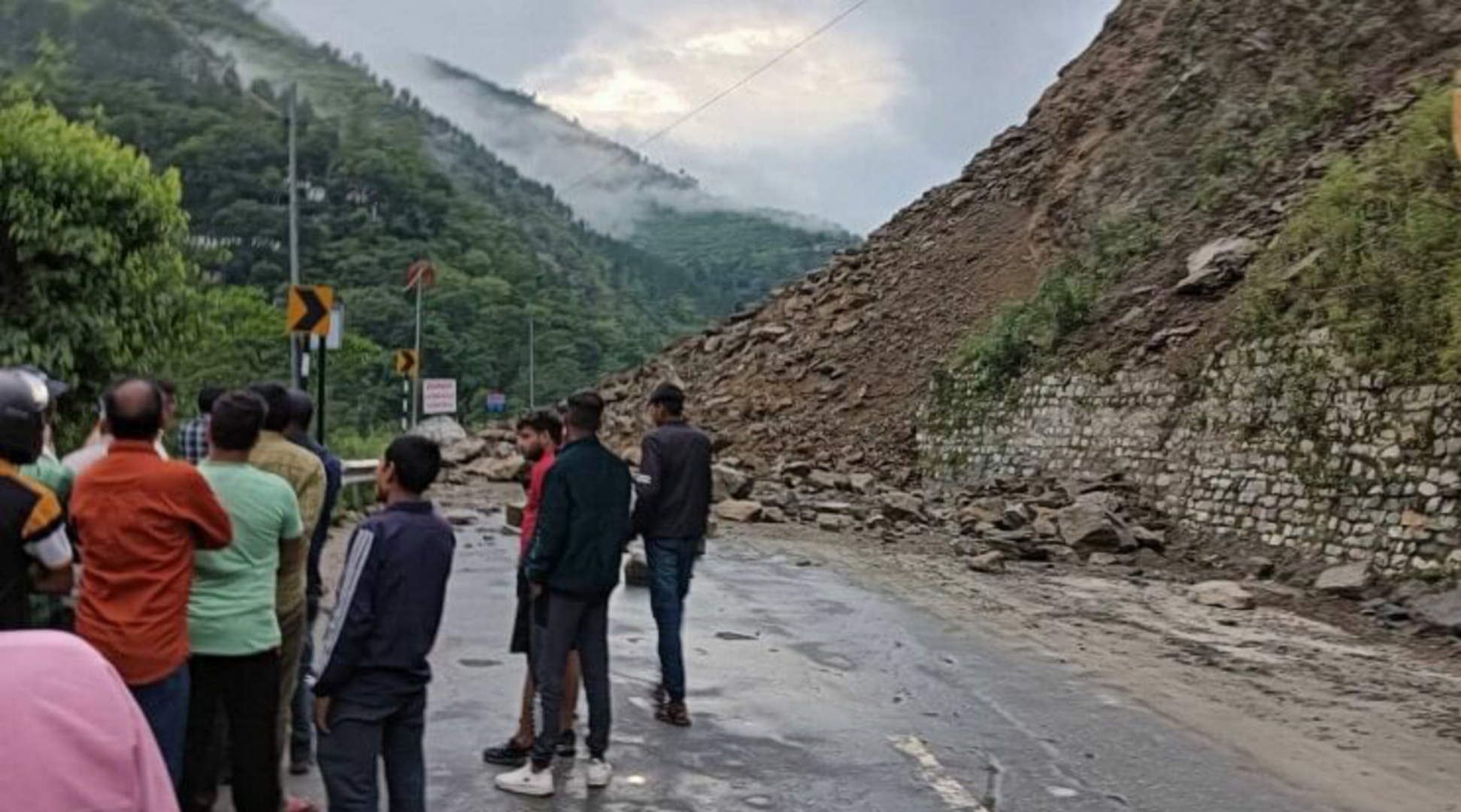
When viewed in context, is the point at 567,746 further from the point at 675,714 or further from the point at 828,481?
the point at 828,481

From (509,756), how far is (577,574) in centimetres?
104

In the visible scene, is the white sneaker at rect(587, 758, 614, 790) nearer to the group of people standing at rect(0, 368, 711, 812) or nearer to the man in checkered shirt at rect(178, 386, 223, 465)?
the group of people standing at rect(0, 368, 711, 812)

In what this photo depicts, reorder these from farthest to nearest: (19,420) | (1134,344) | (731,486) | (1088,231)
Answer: (1088,231), (731,486), (1134,344), (19,420)

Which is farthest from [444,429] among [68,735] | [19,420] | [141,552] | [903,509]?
[68,735]

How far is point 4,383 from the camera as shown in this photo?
3.80 metres

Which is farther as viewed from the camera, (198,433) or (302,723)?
(198,433)

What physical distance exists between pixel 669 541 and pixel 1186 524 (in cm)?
1237

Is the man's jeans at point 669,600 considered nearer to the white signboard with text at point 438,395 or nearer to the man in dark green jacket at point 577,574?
the man in dark green jacket at point 577,574

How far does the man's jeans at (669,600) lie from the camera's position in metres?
7.08

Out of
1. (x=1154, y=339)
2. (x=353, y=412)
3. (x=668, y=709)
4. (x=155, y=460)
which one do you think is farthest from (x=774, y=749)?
(x=353, y=412)

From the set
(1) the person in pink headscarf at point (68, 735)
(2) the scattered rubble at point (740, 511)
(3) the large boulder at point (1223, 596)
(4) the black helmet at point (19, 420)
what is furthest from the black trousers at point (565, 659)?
(2) the scattered rubble at point (740, 511)

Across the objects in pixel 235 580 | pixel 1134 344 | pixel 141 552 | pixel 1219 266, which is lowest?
pixel 235 580

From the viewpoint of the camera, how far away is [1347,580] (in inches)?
526

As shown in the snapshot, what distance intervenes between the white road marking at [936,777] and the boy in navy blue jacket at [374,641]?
266 centimetres
